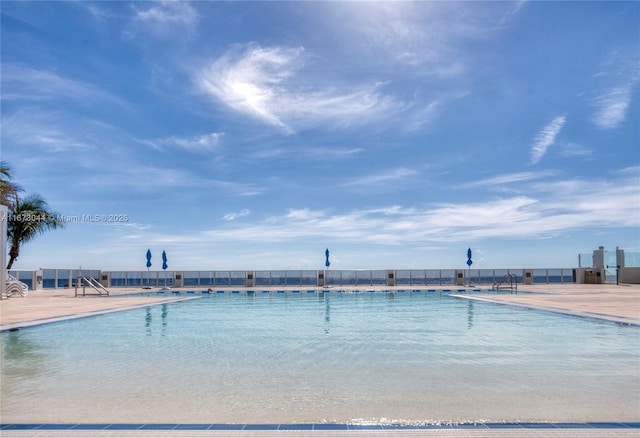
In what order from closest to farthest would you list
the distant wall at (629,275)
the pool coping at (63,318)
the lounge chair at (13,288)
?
the pool coping at (63,318) < the lounge chair at (13,288) < the distant wall at (629,275)

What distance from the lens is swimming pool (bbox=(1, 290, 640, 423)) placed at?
13.3 feet

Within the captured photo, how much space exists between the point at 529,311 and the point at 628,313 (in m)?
2.41

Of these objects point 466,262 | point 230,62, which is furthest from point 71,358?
point 466,262

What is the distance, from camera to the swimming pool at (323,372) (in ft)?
13.3

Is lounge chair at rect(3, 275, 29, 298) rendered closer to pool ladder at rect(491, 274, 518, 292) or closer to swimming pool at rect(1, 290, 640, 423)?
swimming pool at rect(1, 290, 640, 423)

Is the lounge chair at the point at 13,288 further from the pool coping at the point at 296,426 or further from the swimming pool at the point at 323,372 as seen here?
the pool coping at the point at 296,426

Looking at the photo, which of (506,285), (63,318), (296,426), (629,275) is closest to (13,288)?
(63,318)

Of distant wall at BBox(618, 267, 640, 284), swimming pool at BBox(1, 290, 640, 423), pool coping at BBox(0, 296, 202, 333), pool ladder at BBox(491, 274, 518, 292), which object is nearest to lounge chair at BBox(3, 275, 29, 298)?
pool coping at BBox(0, 296, 202, 333)

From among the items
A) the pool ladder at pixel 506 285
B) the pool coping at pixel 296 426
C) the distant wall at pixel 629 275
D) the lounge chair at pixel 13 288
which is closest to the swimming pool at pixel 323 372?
the pool coping at pixel 296 426

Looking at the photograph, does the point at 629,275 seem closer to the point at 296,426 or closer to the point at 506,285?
the point at 506,285

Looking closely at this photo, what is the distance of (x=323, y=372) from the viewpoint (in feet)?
18.6

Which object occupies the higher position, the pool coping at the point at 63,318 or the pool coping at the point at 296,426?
the pool coping at the point at 296,426

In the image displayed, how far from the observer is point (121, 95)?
17.3 m

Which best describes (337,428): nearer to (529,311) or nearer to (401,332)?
(401,332)
